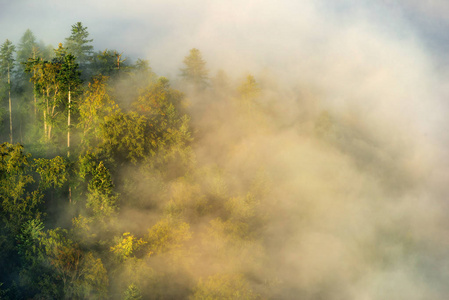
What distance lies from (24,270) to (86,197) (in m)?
11.1

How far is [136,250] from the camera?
151ft

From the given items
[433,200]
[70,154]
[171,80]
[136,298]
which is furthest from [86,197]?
[433,200]

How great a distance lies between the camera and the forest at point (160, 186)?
42.6m

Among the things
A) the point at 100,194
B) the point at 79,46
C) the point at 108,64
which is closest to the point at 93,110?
the point at 100,194

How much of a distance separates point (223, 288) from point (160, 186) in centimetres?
1759

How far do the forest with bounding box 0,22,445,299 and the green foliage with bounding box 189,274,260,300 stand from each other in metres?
0.19

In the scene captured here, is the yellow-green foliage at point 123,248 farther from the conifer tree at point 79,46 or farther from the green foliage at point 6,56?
the green foliage at point 6,56

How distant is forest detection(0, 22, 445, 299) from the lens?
140 ft

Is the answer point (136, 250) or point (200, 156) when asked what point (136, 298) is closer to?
point (136, 250)

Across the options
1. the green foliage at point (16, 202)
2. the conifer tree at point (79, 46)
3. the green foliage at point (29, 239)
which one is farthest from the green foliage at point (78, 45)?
the green foliage at point (29, 239)

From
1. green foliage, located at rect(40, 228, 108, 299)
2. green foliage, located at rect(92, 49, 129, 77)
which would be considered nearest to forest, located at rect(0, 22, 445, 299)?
green foliage, located at rect(40, 228, 108, 299)

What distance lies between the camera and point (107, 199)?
144 feet

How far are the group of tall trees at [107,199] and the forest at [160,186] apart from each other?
8.1 inches

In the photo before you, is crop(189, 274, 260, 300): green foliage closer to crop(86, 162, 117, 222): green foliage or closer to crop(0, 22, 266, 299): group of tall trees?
crop(0, 22, 266, 299): group of tall trees
